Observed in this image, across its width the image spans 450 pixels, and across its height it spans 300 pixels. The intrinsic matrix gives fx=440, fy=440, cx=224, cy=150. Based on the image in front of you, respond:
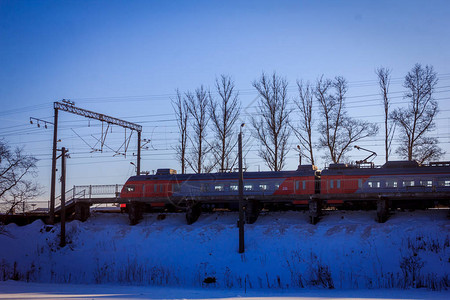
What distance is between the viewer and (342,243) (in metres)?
28.1

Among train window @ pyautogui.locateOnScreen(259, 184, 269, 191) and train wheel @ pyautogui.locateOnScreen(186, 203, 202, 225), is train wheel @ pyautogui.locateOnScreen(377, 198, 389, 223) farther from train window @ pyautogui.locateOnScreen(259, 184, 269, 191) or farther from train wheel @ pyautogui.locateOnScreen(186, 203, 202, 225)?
train wheel @ pyautogui.locateOnScreen(186, 203, 202, 225)

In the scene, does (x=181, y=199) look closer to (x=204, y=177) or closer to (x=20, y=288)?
(x=204, y=177)

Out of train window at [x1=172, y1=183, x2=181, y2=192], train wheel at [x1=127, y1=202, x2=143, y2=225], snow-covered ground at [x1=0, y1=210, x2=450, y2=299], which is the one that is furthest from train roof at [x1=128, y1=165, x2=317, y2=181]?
train wheel at [x1=127, y1=202, x2=143, y2=225]

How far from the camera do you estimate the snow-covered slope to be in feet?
80.9

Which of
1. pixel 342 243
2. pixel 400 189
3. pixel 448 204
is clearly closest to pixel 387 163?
pixel 400 189

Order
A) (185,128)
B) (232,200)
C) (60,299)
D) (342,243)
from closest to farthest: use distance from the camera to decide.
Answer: (60,299), (342,243), (232,200), (185,128)

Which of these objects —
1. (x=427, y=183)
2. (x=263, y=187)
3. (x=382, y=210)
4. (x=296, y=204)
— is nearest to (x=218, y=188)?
(x=263, y=187)

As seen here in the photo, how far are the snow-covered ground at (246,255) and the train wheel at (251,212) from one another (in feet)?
1.93

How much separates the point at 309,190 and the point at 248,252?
988 centimetres

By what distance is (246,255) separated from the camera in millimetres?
28703

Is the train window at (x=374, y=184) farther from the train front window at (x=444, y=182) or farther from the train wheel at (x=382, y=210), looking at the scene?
the train front window at (x=444, y=182)

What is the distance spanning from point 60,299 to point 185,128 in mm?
32720

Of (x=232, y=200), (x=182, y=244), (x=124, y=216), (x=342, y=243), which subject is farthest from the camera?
(x=124, y=216)

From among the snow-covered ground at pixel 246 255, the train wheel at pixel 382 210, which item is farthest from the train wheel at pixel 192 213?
the train wheel at pixel 382 210
